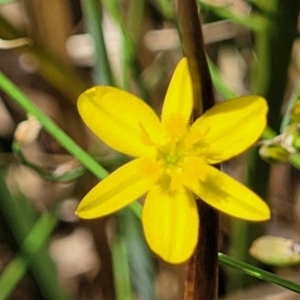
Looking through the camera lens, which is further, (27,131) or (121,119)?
(27,131)

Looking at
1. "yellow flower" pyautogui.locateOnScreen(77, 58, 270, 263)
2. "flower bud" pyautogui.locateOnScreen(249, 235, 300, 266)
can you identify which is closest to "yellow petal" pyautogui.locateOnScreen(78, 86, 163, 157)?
"yellow flower" pyautogui.locateOnScreen(77, 58, 270, 263)

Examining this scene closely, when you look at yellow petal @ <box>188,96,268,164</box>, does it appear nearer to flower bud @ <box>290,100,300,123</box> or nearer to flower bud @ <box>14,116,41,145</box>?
flower bud @ <box>290,100,300,123</box>

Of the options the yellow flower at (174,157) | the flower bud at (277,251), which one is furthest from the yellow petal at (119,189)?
the flower bud at (277,251)

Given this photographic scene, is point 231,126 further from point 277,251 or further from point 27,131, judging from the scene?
point 27,131

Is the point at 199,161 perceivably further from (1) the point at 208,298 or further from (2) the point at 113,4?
(2) the point at 113,4

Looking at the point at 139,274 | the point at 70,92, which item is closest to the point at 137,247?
the point at 139,274

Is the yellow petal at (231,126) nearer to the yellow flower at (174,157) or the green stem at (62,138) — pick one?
the yellow flower at (174,157)

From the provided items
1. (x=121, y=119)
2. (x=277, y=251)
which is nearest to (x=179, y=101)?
(x=121, y=119)
